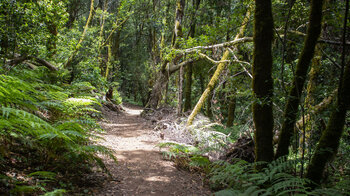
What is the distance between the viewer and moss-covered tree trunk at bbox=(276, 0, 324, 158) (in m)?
2.86

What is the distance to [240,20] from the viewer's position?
17.9 ft

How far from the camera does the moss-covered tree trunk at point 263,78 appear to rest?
3.01 metres

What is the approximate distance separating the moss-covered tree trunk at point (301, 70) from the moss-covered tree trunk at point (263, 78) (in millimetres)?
279

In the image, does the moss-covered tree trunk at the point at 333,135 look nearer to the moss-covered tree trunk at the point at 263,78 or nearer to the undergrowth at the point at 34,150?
the moss-covered tree trunk at the point at 263,78

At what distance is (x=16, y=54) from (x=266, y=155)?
25.3ft

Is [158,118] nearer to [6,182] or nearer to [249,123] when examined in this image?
[249,123]

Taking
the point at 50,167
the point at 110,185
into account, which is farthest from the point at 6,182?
the point at 110,185

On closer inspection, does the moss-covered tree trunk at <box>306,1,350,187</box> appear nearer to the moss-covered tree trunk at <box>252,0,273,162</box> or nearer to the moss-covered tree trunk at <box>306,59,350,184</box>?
the moss-covered tree trunk at <box>306,59,350,184</box>

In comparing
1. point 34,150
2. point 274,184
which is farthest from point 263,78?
point 34,150

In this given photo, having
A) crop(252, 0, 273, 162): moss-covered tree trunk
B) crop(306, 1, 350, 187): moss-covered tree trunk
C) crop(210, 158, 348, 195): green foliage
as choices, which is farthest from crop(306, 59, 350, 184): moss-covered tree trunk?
crop(252, 0, 273, 162): moss-covered tree trunk

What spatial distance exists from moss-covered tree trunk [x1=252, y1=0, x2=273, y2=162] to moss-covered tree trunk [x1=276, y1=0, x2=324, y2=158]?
279 mm

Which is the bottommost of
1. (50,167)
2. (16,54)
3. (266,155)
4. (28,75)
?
(50,167)

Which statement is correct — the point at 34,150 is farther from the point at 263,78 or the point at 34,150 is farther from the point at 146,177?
the point at 263,78

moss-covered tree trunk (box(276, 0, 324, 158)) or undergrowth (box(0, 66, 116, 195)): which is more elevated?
moss-covered tree trunk (box(276, 0, 324, 158))
